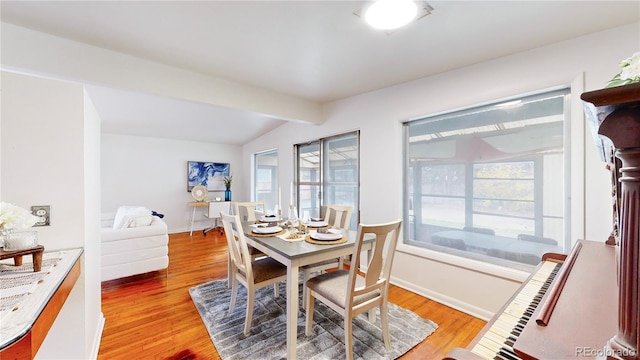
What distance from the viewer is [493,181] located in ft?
7.26

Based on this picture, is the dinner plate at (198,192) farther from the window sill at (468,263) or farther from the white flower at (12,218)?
the white flower at (12,218)

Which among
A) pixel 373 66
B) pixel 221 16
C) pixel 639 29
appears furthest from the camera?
pixel 373 66

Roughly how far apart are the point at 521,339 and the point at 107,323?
2814 millimetres

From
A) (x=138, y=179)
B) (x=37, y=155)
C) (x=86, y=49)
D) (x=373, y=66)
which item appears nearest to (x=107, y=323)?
(x=37, y=155)

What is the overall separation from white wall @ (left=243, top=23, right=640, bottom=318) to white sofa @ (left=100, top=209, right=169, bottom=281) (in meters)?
2.61

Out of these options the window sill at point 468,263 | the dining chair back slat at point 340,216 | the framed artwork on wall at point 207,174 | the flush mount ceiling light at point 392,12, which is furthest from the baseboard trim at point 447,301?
the framed artwork on wall at point 207,174

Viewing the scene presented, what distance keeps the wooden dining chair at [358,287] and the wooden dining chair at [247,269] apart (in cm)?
36

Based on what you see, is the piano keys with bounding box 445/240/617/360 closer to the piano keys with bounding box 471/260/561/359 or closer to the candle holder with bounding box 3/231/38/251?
the piano keys with bounding box 471/260/561/359

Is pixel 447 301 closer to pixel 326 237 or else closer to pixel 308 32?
pixel 326 237

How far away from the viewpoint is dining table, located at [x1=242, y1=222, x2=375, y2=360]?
160cm

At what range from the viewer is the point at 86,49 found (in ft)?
6.58

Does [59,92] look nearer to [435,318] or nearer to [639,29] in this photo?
[435,318]

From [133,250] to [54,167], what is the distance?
6.19 ft

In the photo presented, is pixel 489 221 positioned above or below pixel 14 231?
below
